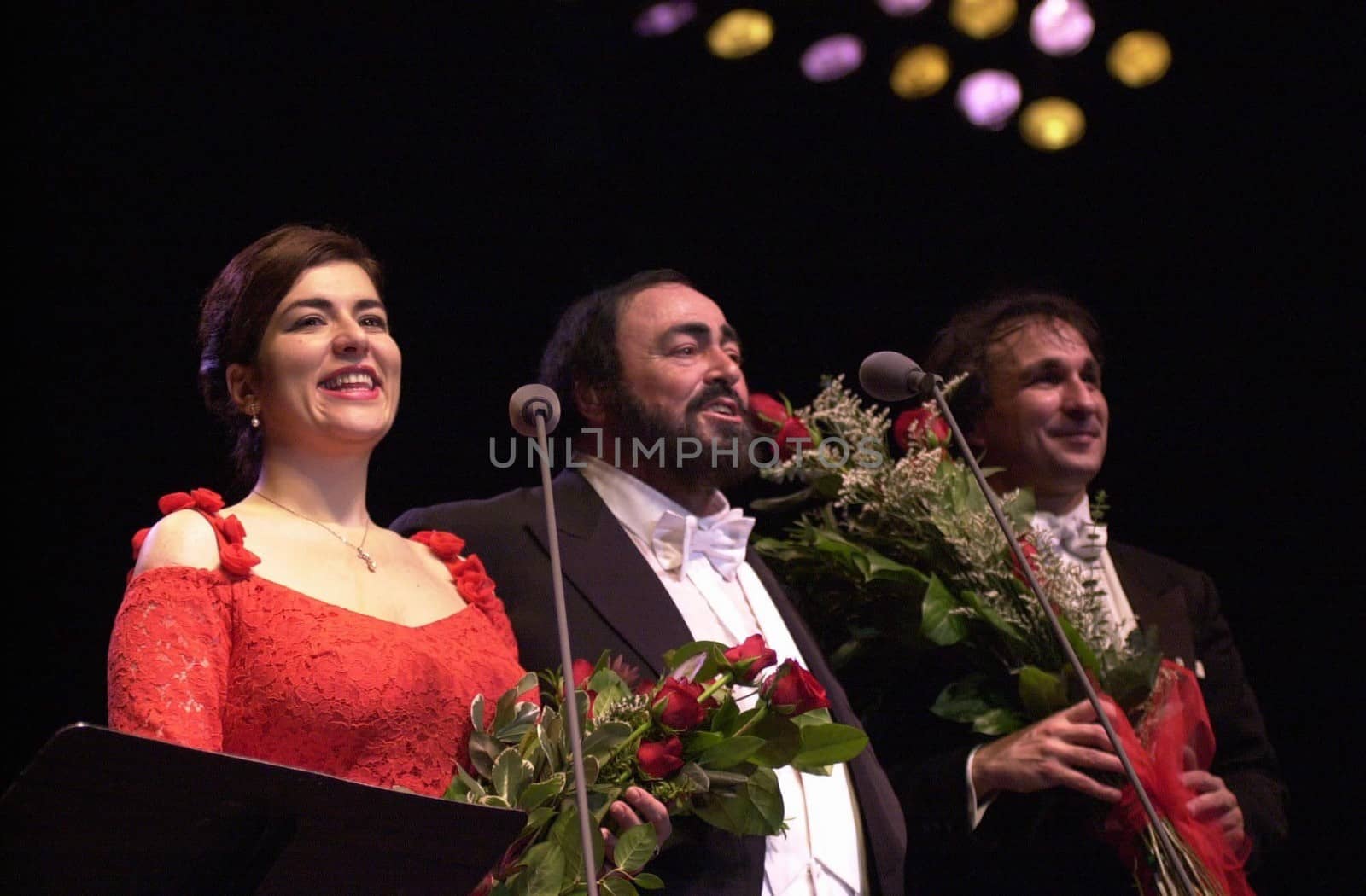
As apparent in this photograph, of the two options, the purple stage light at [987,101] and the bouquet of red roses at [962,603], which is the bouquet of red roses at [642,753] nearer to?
the bouquet of red roses at [962,603]

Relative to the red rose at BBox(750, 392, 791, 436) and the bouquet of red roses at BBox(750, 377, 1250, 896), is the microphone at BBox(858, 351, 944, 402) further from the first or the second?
the red rose at BBox(750, 392, 791, 436)

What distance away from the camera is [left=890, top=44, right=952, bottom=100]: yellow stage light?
14.9 ft

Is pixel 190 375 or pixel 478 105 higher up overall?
pixel 478 105

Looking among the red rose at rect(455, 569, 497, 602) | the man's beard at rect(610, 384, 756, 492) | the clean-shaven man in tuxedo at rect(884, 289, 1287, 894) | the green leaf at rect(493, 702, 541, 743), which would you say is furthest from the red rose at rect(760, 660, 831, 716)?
the man's beard at rect(610, 384, 756, 492)

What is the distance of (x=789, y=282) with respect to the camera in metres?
4.45

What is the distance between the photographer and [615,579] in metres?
2.95

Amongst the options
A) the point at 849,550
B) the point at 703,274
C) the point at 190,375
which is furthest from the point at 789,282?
the point at 190,375

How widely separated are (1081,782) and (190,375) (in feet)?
6.51

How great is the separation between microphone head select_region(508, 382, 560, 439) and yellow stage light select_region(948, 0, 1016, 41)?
8.94 feet

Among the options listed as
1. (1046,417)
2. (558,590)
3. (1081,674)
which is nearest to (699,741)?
(558,590)

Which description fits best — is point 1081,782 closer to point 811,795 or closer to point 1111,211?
point 811,795

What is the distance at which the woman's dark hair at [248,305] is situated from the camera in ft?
8.63

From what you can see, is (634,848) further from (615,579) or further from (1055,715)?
(1055,715)

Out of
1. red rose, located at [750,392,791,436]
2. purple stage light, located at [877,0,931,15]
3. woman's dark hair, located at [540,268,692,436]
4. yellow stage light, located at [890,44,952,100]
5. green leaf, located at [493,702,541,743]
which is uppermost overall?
purple stage light, located at [877,0,931,15]
